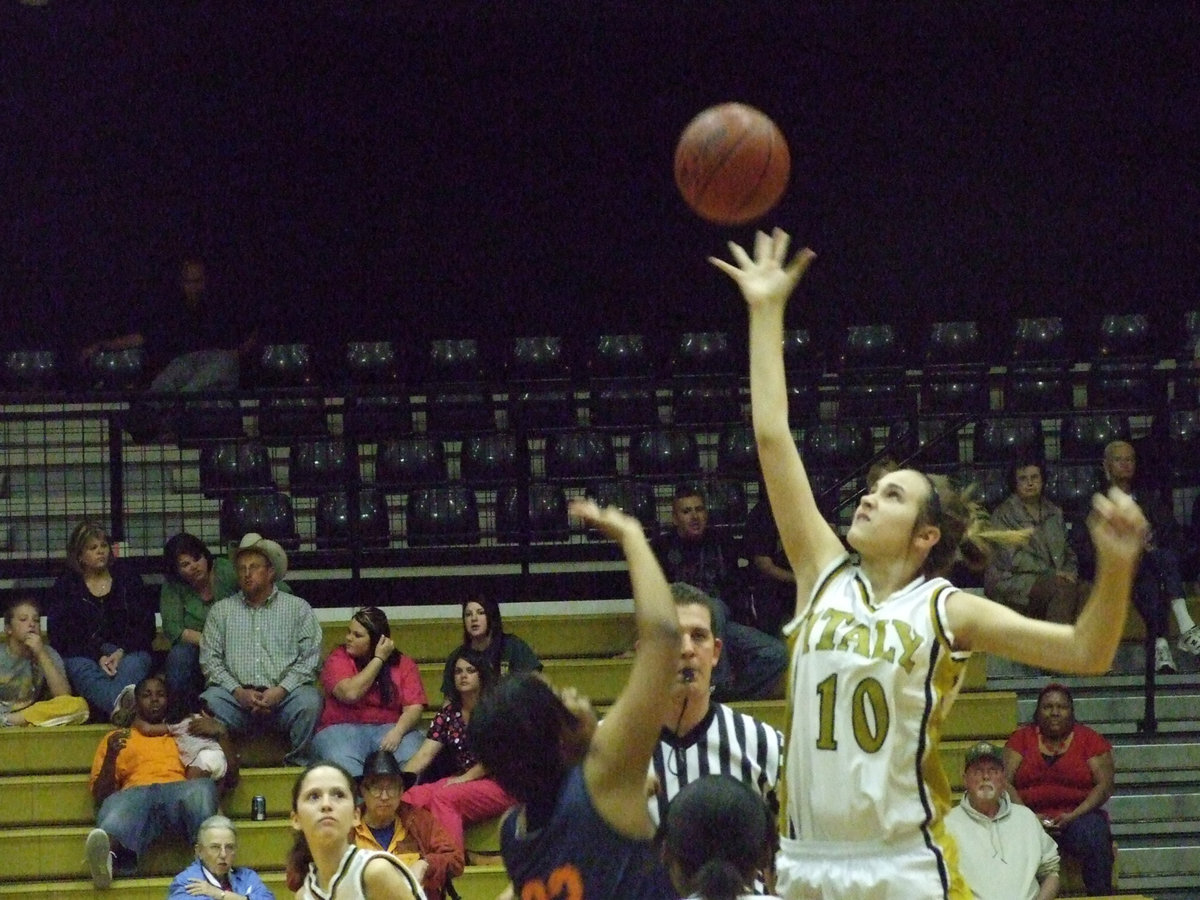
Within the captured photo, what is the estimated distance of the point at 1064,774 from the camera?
873 centimetres

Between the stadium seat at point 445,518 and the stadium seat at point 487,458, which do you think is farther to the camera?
the stadium seat at point 487,458

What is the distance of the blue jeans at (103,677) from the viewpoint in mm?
8977

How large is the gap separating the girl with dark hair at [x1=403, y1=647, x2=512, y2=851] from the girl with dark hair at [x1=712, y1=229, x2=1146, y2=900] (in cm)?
474

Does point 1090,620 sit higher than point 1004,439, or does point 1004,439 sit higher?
point 1004,439

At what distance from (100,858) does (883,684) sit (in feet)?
18.0

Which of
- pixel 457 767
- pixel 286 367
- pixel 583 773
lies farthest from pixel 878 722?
pixel 286 367

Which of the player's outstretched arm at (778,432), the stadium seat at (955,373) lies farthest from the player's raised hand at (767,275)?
the stadium seat at (955,373)

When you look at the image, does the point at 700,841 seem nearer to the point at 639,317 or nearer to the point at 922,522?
the point at 922,522

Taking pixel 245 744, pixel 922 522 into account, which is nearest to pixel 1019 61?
pixel 245 744

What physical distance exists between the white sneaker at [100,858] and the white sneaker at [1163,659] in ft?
17.4

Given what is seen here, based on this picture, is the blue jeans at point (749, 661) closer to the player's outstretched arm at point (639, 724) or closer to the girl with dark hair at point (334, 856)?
the girl with dark hair at point (334, 856)

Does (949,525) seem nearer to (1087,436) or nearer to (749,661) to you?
(749,661)

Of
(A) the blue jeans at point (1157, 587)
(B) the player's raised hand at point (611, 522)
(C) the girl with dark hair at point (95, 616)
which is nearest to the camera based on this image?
(B) the player's raised hand at point (611, 522)

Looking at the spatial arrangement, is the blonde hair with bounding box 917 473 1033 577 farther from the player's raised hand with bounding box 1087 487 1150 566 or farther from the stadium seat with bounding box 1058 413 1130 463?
the stadium seat with bounding box 1058 413 1130 463
